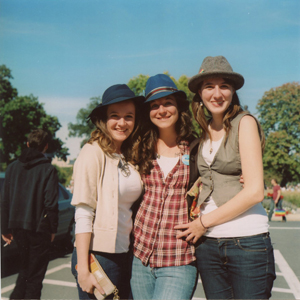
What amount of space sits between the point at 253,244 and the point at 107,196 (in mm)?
1016

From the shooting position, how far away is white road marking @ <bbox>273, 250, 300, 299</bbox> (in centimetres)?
481

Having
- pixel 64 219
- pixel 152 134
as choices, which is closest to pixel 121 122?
pixel 152 134

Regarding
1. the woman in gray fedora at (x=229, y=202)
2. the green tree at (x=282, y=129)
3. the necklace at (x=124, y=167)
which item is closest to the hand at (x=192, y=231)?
the woman in gray fedora at (x=229, y=202)

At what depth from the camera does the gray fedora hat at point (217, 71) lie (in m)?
2.19

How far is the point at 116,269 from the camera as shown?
2205 mm

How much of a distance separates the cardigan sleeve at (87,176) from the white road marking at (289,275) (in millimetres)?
3890

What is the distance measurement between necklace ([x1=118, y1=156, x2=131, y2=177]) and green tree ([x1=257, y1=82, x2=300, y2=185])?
3757 centimetres

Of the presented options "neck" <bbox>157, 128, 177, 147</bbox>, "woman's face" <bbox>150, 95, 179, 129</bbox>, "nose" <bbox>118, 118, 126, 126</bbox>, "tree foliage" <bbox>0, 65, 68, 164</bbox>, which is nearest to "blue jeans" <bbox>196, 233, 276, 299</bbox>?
"neck" <bbox>157, 128, 177, 147</bbox>

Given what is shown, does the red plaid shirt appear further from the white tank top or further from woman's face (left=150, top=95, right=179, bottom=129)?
woman's face (left=150, top=95, right=179, bottom=129)

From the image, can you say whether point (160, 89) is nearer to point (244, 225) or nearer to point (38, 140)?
point (244, 225)

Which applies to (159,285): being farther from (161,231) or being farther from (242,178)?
(242,178)

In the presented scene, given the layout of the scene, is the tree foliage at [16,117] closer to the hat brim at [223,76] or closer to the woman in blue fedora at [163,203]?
the woman in blue fedora at [163,203]

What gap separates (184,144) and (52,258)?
16.7 ft

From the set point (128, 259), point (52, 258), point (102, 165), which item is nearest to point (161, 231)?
point (128, 259)
